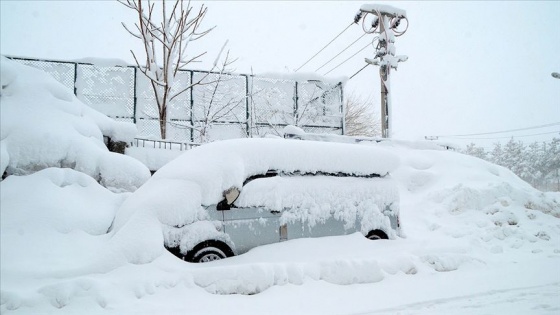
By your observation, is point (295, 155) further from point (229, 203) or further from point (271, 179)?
point (229, 203)

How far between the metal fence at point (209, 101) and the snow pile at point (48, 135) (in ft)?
22.1

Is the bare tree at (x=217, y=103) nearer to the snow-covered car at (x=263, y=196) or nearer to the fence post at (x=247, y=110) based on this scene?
the fence post at (x=247, y=110)

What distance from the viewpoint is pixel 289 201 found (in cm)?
547

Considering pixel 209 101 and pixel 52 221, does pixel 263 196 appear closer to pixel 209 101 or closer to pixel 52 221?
pixel 52 221

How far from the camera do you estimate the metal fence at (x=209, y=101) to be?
580 inches

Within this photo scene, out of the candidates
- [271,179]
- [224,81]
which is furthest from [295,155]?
[224,81]

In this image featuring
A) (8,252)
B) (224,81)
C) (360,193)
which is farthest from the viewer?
(224,81)

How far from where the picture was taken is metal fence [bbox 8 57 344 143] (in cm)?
1473

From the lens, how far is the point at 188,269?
4.22 meters

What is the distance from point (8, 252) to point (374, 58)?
17099 mm

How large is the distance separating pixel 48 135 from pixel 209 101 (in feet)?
38.5

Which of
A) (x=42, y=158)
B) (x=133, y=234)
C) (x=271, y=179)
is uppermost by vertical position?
(x=42, y=158)

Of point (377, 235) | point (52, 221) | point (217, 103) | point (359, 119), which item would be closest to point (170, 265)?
point (52, 221)

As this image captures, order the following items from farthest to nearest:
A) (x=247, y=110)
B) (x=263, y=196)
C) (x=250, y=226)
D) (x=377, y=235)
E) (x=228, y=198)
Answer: (x=247, y=110) → (x=377, y=235) → (x=263, y=196) → (x=250, y=226) → (x=228, y=198)
